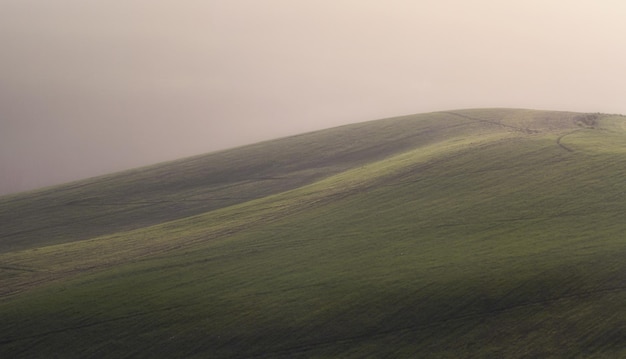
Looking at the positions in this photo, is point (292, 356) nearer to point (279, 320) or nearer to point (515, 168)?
point (279, 320)

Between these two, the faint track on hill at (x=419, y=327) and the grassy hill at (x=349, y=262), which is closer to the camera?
the faint track on hill at (x=419, y=327)

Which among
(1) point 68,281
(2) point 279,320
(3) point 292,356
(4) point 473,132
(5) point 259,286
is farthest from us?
(4) point 473,132

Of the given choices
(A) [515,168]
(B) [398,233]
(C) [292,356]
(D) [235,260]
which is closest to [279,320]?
(C) [292,356]

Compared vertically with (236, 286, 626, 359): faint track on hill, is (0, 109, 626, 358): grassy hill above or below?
above

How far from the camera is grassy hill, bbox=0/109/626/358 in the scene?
2088 cm

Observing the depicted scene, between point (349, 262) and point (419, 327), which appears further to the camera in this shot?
point (349, 262)

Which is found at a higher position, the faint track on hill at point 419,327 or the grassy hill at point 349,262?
the grassy hill at point 349,262

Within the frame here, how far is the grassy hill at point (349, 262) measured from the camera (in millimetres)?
20875

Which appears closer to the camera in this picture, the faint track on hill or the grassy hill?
the faint track on hill

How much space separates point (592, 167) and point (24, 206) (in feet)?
117

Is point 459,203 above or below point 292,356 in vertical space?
above

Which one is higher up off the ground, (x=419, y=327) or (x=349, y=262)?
(x=349, y=262)

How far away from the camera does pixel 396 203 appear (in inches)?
1309

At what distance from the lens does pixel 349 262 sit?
85.2ft
